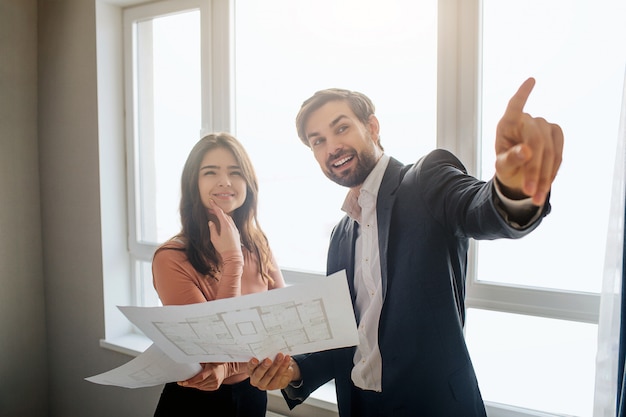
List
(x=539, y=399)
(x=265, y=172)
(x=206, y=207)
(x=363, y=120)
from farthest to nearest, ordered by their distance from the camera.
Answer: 1. (x=265, y=172)
2. (x=539, y=399)
3. (x=206, y=207)
4. (x=363, y=120)

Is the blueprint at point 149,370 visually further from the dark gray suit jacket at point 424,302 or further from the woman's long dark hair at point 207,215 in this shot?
the dark gray suit jacket at point 424,302

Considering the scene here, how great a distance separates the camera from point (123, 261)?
92.1 inches

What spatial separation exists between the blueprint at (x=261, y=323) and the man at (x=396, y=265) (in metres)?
0.08

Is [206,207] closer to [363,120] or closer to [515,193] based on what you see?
[363,120]

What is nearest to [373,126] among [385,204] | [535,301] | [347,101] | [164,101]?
[347,101]

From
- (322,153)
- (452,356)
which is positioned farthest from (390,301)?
(322,153)

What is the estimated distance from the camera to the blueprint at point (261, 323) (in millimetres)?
853

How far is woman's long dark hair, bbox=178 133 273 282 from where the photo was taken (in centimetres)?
118

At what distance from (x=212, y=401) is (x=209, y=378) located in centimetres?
8

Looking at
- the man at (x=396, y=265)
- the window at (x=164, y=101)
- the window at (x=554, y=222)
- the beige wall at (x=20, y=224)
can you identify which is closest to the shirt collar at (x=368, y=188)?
the man at (x=396, y=265)

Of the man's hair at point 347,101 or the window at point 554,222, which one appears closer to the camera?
the man's hair at point 347,101

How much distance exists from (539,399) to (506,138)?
44.5 inches

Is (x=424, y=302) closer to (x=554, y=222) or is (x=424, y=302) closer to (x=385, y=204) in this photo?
(x=385, y=204)

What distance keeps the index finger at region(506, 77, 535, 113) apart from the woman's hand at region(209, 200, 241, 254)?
75 centimetres
